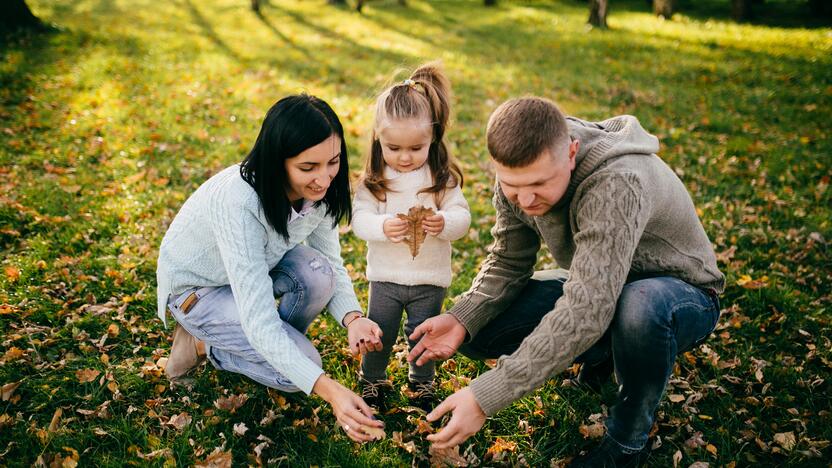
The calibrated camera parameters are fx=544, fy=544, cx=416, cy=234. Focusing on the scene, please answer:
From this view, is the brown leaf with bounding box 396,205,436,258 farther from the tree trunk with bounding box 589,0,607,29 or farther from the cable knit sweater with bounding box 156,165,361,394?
the tree trunk with bounding box 589,0,607,29

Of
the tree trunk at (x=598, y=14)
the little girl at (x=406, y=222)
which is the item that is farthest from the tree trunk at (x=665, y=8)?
the little girl at (x=406, y=222)

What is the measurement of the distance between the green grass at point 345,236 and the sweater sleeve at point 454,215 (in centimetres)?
94

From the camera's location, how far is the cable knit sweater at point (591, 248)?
2297mm

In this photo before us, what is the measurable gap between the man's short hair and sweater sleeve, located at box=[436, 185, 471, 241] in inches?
27.5

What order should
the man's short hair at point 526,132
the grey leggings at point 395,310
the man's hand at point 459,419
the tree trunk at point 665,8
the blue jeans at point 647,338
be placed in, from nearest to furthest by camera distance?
the man's hand at point 459,419, the man's short hair at point 526,132, the blue jeans at point 647,338, the grey leggings at point 395,310, the tree trunk at point 665,8

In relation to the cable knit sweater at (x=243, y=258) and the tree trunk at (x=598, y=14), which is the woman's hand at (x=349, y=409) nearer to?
the cable knit sweater at (x=243, y=258)

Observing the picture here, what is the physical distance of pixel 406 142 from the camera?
10.0 ft

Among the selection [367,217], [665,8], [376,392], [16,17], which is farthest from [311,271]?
[665,8]

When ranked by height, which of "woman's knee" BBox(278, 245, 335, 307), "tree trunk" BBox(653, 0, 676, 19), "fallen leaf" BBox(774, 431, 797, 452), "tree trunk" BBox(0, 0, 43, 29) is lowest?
"fallen leaf" BBox(774, 431, 797, 452)

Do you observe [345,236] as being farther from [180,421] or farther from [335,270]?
[180,421]

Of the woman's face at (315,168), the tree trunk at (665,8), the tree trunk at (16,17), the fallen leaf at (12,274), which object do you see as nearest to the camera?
the woman's face at (315,168)

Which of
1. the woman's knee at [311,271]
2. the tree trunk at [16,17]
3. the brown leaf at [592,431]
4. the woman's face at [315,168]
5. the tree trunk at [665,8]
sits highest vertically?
the tree trunk at [665,8]

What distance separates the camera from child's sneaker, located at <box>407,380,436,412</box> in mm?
3230

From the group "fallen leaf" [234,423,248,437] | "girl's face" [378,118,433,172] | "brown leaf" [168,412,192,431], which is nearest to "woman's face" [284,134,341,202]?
"girl's face" [378,118,433,172]
